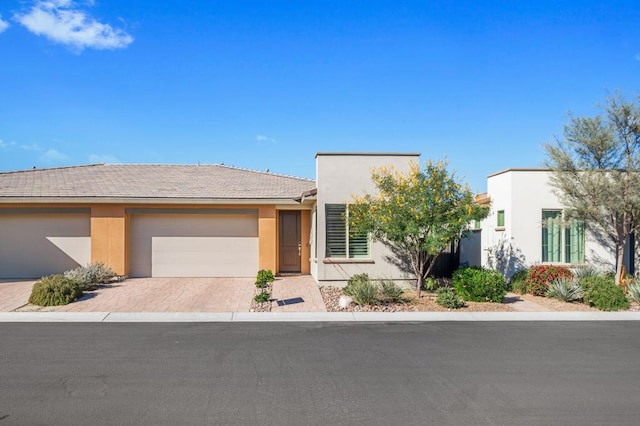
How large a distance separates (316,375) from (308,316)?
4.64 metres

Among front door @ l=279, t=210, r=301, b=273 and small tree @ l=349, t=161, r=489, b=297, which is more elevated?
small tree @ l=349, t=161, r=489, b=297

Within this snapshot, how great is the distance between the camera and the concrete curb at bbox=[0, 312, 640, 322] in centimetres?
1135

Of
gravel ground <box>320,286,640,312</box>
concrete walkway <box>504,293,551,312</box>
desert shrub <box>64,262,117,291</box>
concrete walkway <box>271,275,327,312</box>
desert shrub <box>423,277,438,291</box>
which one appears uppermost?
desert shrub <box>64,262,117,291</box>

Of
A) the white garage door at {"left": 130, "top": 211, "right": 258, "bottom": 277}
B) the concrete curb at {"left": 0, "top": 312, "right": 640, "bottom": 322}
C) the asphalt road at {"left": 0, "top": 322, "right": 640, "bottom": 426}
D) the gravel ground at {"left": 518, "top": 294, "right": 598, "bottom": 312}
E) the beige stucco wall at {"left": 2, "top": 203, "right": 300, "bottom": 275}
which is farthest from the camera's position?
the white garage door at {"left": 130, "top": 211, "right": 258, "bottom": 277}

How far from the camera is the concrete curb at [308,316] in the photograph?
11352 millimetres

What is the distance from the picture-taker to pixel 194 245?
17.9 metres

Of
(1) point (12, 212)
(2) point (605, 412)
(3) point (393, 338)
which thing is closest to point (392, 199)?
(3) point (393, 338)

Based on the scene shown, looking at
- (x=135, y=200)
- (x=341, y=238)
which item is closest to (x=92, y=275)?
(x=135, y=200)

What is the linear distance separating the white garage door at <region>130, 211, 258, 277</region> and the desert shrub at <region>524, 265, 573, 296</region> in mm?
8993

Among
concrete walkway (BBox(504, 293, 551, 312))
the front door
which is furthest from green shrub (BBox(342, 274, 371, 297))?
concrete walkway (BBox(504, 293, 551, 312))

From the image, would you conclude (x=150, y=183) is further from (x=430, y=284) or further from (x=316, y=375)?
(x=316, y=375)

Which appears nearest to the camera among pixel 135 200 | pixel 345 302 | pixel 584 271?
pixel 345 302

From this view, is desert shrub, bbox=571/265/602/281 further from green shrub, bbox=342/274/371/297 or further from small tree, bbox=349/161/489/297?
green shrub, bbox=342/274/371/297

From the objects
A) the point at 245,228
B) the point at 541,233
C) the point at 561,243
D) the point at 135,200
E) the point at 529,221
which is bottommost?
the point at 561,243
